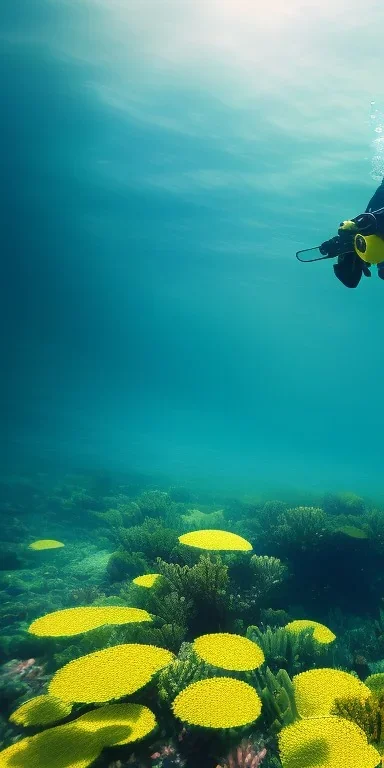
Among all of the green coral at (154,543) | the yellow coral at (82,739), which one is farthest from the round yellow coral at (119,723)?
the green coral at (154,543)

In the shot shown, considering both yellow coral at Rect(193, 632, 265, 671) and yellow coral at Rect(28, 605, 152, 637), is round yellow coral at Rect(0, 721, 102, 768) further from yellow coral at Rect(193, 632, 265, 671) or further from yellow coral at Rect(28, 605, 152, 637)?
yellow coral at Rect(193, 632, 265, 671)

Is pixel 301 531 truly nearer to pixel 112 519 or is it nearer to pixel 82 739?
pixel 82 739

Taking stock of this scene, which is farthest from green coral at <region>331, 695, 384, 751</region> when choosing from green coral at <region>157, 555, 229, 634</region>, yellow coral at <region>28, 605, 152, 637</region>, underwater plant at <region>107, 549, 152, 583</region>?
underwater plant at <region>107, 549, 152, 583</region>

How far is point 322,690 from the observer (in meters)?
2.91

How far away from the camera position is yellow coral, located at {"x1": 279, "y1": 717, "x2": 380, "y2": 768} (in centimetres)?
202

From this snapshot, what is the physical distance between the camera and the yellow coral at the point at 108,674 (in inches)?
97.8

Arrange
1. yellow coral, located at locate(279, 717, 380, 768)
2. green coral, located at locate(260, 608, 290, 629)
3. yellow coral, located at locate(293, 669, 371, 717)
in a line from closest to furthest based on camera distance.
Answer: yellow coral, located at locate(279, 717, 380, 768), yellow coral, located at locate(293, 669, 371, 717), green coral, located at locate(260, 608, 290, 629)

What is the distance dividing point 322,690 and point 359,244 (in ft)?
12.9

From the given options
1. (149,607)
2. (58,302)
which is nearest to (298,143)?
(149,607)

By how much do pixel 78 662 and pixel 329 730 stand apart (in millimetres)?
1709

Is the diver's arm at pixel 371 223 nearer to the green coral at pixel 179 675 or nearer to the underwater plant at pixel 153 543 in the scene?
the green coral at pixel 179 675

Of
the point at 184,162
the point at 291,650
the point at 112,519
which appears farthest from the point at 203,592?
the point at 184,162

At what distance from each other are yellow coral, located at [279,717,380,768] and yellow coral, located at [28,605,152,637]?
1.56 metres

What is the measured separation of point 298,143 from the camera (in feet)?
73.9
